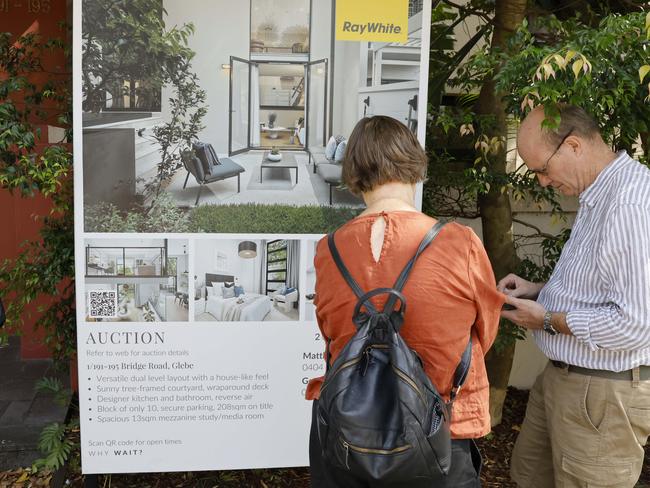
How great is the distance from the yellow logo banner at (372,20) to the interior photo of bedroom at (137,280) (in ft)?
4.02

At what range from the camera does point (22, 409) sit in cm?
450

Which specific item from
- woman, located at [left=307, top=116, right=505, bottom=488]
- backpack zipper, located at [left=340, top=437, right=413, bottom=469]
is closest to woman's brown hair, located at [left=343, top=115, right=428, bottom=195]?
woman, located at [left=307, top=116, right=505, bottom=488]

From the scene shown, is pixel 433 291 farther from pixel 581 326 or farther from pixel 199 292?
pixel 199 292

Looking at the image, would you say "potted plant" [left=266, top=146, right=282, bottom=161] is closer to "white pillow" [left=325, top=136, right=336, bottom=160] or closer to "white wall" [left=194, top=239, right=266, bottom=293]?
→ "white pillow" [left=325, top=136, right=336, bottom=160]

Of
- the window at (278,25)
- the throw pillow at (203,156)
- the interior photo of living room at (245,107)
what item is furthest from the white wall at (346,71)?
the throw pillow at (203,156)

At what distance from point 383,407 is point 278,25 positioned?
1966mm

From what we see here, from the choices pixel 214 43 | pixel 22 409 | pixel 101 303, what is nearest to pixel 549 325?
pixel 214 43

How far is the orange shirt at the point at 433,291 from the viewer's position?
197 centimetres

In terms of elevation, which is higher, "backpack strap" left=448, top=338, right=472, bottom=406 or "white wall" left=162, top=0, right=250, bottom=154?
"white wall" left=162, top=0, right=250, bottom=154

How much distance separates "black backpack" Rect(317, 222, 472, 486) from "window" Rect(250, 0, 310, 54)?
64.3 inches

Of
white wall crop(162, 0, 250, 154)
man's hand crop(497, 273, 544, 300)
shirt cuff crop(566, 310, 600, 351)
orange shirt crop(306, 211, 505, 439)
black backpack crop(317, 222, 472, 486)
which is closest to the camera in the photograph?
black backpack crop(317, 222, 472, 486)

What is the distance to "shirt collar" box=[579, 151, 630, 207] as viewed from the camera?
2.43 m

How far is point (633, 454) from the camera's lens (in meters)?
2.50

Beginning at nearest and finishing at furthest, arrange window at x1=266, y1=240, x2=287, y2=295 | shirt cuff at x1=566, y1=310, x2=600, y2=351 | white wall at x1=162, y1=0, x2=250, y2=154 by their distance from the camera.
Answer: shirt cuff at x1=566, y1=310, x2=600, y2=351, white wall at x1=162, y1=0, x2=250, y2=154, window at x1=266, y1=240, x2=287, y2=295
